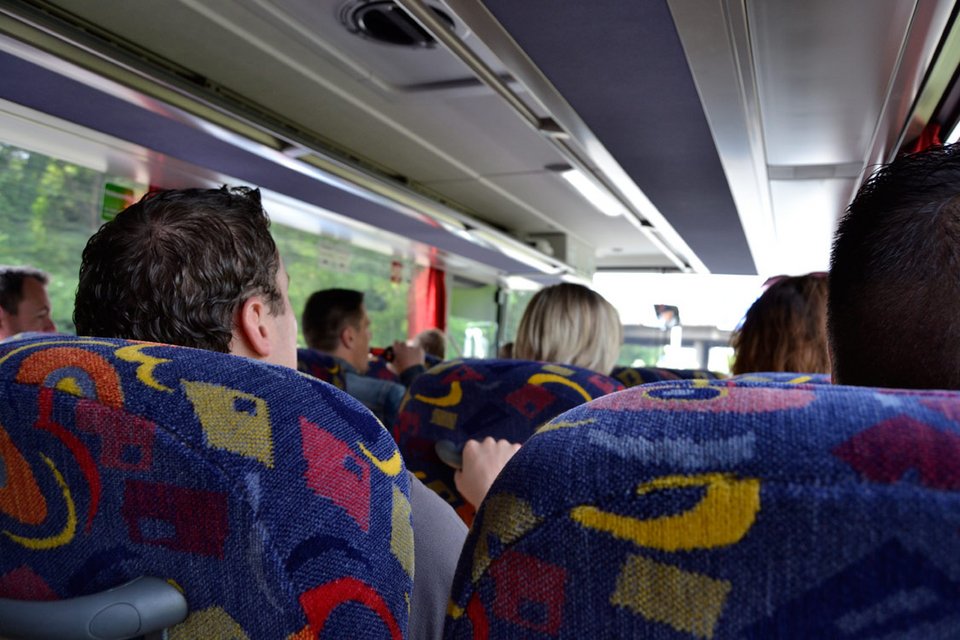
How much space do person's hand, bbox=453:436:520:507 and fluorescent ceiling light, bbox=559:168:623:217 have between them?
9.65 feet

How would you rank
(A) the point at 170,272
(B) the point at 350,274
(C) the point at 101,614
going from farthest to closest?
(B) the point at 350,274 < (A) the point at 170,272 < (C) the point at 101,614

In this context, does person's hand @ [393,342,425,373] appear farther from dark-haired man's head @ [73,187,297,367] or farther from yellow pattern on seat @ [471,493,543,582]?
yellow pattern on seat @ [471,493,543,582]

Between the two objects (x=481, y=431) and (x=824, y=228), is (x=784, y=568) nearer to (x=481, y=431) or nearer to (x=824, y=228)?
(x=481, y=431)

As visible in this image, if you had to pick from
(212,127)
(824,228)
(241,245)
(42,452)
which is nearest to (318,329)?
(212,127)

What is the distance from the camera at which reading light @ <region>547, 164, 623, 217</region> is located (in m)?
4.54

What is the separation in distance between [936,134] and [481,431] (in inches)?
108

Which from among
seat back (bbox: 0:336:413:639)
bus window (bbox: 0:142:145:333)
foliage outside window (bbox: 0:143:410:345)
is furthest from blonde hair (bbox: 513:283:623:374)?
bus window (bbox: 0:142:145:333)

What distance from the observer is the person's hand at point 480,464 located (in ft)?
5.29

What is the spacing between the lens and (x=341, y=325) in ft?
13.2

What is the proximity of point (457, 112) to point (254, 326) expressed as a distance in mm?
3075

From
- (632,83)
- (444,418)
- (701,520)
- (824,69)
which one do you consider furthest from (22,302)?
(824,69)

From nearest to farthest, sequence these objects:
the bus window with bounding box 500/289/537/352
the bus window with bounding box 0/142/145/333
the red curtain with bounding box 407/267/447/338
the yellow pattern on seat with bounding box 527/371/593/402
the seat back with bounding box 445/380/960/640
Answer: the seat back with bounding box 445/380/960/640, the yellow pattern on seat with bounding box 527/371/593/402, the bus window with bounding box 0/142/145/333, the red curtain with bounding box 407/267/447/338, the bus window with bounding box 500/289/537/352

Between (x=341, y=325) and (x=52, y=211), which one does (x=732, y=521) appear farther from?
(x=52, y=211)

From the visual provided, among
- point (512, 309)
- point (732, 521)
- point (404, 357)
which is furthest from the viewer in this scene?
point (512, 309)
